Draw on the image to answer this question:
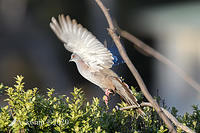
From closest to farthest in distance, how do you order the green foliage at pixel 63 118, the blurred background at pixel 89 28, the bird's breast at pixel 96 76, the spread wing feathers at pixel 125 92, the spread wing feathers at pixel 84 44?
the green foliage at pixel 63 118 < the spread wing feathers at pixel 84 44 < the spread wing feathers at pixel 125 92 < the bird's breast at pixel 96 76 < the blurred background at pixel 89 28

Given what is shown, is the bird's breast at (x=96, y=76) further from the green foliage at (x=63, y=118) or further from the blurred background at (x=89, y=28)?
the blurred background at (x=89, y=28)

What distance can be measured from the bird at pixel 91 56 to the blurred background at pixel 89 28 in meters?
3.96

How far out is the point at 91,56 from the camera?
98.2 inches

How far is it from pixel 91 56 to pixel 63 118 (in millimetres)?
629

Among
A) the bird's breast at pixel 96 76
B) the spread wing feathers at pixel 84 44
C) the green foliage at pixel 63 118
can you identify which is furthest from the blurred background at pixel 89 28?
the green foliage at pixel 63 118

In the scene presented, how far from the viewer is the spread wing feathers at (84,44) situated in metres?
2.28

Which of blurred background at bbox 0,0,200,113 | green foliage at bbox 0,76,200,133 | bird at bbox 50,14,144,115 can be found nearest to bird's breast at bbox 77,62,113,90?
bird at bbox 50,14,144,115

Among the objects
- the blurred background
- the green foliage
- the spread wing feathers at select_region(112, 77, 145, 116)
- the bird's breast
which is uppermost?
the blurred background

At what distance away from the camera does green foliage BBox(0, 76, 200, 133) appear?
6.39 feet

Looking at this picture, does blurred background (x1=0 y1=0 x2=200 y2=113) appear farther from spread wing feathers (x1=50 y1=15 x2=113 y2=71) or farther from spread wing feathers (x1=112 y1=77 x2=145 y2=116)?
spread wing feathers (x1=50 y1=15 x2=113 y2=71)

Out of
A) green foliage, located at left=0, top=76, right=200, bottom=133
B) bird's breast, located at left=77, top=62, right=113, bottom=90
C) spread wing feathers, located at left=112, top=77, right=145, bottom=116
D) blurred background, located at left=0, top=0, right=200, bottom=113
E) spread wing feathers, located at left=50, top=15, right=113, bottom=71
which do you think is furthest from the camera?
blurred background, located at left=0, top=0, right=200, bottom=113

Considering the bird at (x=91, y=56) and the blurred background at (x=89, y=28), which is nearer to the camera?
the bird at (x=91, y=56)

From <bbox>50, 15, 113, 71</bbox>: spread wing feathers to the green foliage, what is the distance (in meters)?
0.29

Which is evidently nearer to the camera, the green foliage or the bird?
the green foliage
